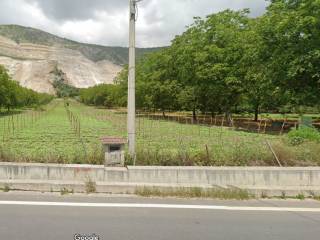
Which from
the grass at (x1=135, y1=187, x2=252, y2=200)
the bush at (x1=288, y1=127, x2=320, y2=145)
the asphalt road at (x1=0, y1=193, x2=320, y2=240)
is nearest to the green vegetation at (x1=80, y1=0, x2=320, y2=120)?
the bush at (x1=288, y1=127, x2=320, y2=145)

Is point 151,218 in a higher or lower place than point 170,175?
lower

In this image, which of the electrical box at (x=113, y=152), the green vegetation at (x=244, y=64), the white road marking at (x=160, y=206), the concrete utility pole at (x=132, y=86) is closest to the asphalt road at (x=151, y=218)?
the white road marking at (x=160, y=206)

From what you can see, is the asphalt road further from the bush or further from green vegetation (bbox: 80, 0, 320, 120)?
green vegetation (bbox: 80, 0, 320, 120)

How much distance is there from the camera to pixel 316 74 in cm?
1967

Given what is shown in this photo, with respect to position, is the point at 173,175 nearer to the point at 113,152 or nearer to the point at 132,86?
the point at 113,152

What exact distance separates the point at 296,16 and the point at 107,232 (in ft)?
62.5

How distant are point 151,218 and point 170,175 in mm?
2070

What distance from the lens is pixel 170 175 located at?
7.40m

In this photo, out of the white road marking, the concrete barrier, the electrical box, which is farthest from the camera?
the electrical box

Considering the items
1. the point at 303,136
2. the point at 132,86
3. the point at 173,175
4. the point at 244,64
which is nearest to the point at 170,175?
the point at 173,175

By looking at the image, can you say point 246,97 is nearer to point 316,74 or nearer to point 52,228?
point 316,74

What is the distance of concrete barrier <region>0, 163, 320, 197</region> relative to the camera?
731 cm

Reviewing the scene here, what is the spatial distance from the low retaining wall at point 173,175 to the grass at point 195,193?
46 centimetres

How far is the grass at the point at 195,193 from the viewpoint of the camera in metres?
6.70
